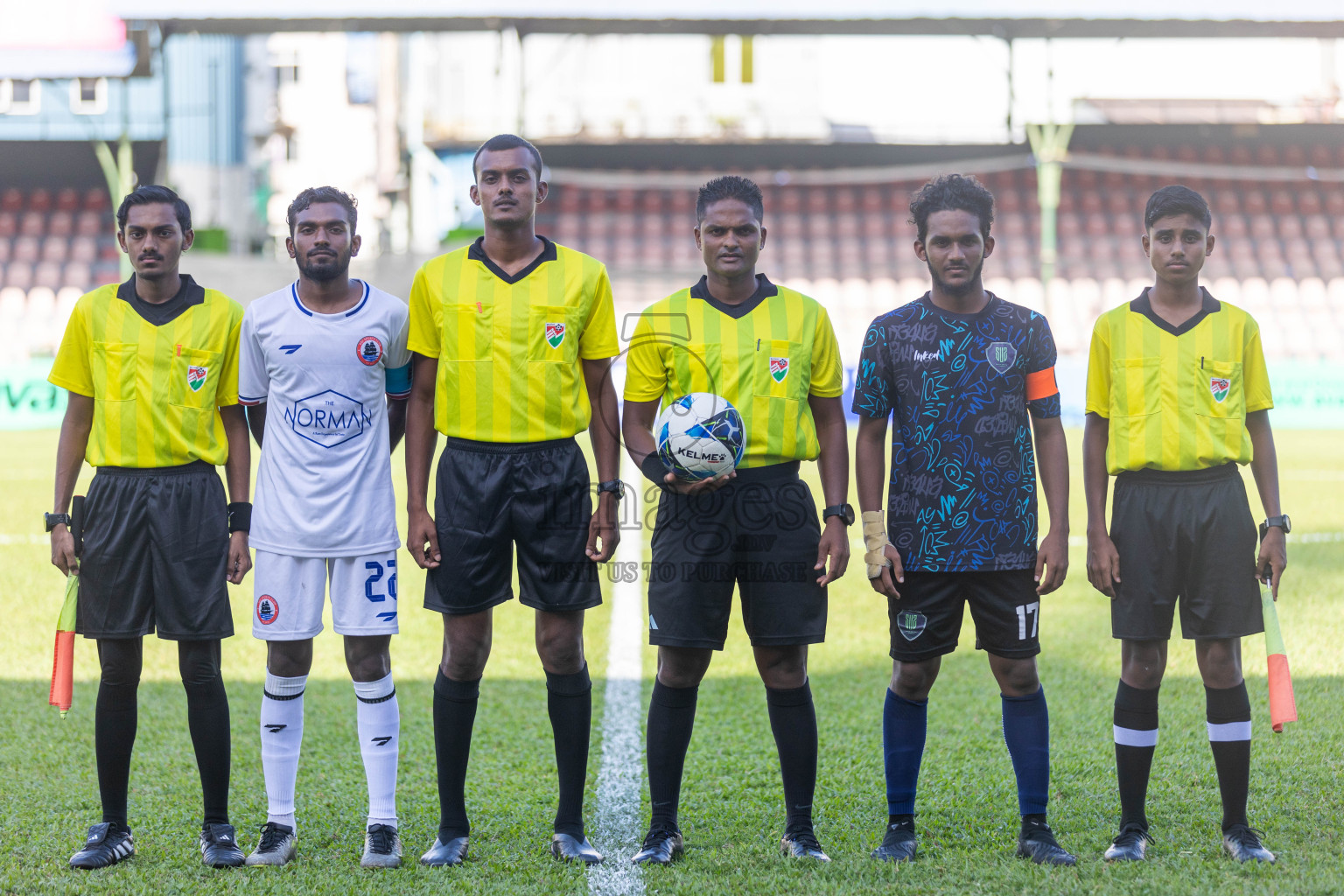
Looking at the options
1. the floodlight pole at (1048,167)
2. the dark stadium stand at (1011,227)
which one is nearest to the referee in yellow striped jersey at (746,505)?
the floodlight pole at (1048,167)

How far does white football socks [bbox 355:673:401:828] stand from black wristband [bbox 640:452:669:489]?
95cm

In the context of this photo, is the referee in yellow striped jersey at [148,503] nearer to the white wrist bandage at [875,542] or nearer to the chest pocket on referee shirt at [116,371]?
the chest pocket on referee shirt at [116,371]

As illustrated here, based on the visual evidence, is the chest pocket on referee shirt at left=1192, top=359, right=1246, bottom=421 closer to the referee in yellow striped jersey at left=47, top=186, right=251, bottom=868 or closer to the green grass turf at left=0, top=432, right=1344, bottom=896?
the green grass turf at left=0, top=432, right=1344, bottom=896

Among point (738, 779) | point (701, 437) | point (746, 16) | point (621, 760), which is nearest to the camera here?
point (701, 437)

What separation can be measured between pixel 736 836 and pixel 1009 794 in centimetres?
96

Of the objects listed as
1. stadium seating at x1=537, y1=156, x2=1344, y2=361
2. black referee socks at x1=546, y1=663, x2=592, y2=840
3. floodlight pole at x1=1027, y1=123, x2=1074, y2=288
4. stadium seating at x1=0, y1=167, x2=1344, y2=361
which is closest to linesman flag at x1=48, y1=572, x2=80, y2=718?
black referee socks at x1=546, y1=663, x2=592, y2=840

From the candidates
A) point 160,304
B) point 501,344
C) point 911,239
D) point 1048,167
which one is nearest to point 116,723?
point 160,304

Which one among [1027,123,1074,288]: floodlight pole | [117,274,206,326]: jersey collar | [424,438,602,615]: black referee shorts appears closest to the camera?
[424,438,602,615]: black referee shorts

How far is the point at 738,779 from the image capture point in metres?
4.20

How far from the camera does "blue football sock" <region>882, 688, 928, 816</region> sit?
350 cm

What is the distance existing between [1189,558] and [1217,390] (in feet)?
1.53

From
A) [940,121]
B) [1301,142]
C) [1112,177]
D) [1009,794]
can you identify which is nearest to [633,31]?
[940,121]

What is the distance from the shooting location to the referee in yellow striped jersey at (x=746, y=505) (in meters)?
3.43

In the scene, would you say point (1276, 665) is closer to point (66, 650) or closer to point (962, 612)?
point (962, 612)
